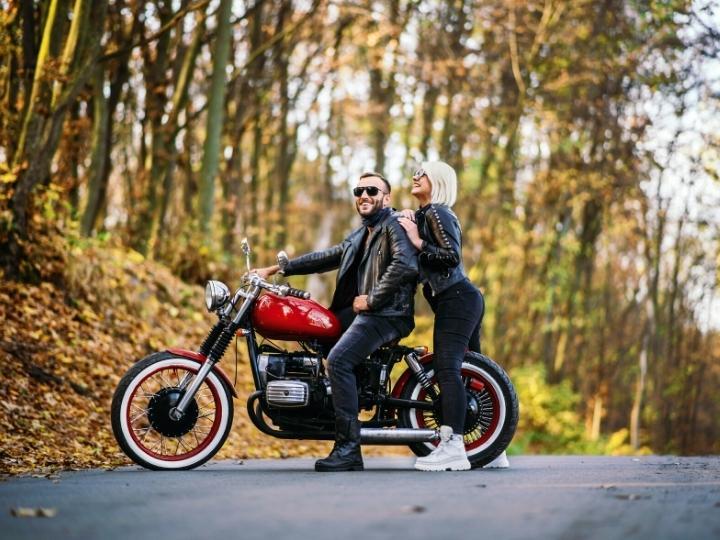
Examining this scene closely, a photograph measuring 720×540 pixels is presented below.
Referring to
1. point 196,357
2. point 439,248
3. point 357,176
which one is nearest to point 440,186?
point 439,248

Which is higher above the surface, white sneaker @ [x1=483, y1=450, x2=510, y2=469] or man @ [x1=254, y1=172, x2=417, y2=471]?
man @ [x1=254, y1=172, x2=417, y2=471]

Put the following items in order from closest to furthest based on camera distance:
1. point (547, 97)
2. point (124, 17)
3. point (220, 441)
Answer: point (220, 441) → point (124, 17) → point (547, 97)

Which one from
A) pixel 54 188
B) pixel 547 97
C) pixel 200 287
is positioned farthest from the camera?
pixel 547 97

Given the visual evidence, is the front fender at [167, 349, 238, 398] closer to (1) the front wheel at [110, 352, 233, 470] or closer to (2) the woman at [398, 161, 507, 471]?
(1) the front wheel at [110, 352, 233, 470]

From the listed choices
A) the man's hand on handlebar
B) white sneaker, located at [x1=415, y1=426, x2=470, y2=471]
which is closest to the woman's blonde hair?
the man's hand on handlebar

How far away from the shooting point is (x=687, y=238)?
1150 inches

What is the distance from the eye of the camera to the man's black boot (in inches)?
317

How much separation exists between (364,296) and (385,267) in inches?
10.4

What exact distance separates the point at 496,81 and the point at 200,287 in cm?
1032

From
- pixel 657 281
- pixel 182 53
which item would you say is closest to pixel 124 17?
pixel 182 53

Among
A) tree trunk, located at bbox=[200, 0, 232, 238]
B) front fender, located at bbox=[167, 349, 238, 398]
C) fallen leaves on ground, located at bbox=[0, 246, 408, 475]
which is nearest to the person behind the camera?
front fender, located at bbox=[167, 349, 238, 398]

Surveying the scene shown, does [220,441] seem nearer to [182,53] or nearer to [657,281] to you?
[182,53]

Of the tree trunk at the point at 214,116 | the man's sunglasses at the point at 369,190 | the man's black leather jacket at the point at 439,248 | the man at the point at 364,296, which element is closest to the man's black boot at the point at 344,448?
the man at the point at 364,296

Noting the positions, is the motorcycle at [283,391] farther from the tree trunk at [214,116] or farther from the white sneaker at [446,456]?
the tree trunk at [214,116]
